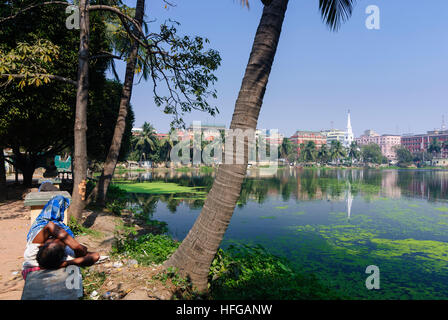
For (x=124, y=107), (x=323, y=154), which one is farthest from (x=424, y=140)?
(x=124, y=107)

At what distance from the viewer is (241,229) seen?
10.3m

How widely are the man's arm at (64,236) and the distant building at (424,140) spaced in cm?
16425

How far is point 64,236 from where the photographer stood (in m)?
3.65

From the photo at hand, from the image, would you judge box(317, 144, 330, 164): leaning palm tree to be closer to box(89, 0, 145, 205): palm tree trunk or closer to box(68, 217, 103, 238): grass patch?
box(89, 0, 145, 205): palm tree trunk

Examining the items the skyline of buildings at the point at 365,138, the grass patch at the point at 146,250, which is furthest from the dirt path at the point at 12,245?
the skyline of buildings at the point at 365,138

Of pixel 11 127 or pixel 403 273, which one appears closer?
pixel 403 273

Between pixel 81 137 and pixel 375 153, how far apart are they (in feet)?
426

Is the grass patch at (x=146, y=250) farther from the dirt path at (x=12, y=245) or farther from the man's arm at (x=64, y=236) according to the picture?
the dirt path at (x=12, y=245)

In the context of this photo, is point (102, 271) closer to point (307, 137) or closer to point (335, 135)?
point (307, 137)

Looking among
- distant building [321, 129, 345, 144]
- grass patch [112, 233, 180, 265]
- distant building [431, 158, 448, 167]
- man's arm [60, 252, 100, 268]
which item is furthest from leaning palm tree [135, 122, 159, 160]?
distant building [321, 129, 345, 144]

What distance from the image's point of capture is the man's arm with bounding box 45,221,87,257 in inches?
139

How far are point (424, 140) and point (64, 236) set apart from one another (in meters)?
176
